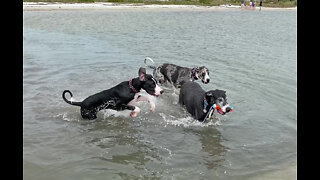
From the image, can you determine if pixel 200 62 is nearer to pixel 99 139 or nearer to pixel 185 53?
pixel 185 53

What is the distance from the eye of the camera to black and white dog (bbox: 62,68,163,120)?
282 inches

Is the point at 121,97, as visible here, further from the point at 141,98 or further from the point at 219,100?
the point at 219,100

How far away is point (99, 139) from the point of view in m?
6.40

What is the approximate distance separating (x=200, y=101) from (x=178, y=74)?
2.76 metres

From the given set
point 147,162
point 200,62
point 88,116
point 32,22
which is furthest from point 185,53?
point 32,22

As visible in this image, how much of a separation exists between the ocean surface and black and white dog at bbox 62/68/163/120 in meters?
0.28

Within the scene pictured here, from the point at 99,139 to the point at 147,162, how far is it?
4.45ft

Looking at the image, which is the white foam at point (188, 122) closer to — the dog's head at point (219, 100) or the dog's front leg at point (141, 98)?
the dog's front leg at point (141, 98)

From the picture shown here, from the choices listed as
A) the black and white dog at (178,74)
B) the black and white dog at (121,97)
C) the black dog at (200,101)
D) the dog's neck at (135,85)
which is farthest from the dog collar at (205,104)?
the black and white dog at (178,74)

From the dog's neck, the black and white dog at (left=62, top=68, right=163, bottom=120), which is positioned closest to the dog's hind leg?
the black and white dog at (left=62, top=68, right=163, bottom=120)

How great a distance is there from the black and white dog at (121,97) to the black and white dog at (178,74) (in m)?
1.76

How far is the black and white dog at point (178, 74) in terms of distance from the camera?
30.2 ft

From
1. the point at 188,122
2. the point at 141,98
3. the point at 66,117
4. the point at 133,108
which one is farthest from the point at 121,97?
the point at 188,122

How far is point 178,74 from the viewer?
32.4ft
